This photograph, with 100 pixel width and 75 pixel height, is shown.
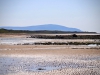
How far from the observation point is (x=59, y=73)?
16.3 m

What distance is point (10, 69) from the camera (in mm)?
17703

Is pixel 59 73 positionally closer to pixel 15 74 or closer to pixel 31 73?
pixel 31 73

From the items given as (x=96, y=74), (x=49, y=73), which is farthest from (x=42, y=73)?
(x=96, y=74)

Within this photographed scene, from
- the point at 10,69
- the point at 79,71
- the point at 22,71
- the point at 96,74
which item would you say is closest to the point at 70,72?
the point at 79,71

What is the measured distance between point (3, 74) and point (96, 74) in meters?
6.28

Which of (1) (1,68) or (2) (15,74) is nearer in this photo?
(2) (15,74)

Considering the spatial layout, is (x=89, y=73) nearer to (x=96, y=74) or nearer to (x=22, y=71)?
(x=96, y=74)

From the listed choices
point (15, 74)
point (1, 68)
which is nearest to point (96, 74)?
point (15, 74)

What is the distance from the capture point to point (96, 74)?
51.6ft

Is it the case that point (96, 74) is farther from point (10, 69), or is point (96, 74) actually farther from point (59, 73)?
point (10, 69)

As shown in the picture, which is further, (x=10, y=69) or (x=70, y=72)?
(x=10, y=69)

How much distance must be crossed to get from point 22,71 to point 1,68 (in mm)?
2050

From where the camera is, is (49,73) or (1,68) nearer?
(49,73)

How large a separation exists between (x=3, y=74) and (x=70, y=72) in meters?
4.69
